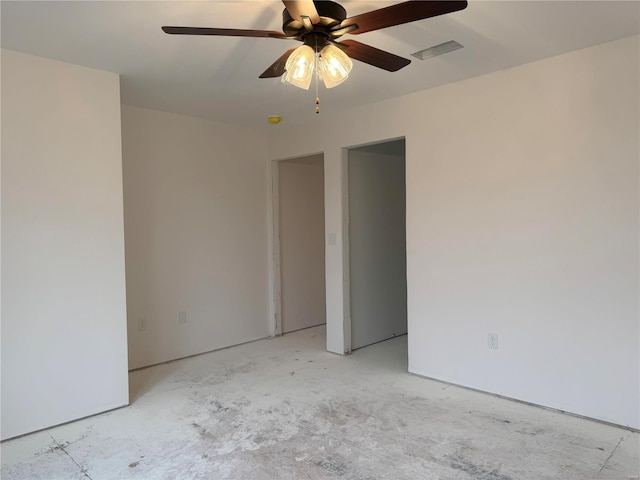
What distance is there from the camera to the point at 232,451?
2449mm

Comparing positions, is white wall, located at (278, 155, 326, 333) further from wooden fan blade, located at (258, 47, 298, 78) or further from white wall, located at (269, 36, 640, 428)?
wooden fan blade, located at (258, 47, 298, 78)

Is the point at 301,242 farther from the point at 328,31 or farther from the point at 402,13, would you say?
the point at 402,13

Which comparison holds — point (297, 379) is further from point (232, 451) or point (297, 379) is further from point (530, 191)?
point (530, 191)

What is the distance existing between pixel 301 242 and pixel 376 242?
1089 mm

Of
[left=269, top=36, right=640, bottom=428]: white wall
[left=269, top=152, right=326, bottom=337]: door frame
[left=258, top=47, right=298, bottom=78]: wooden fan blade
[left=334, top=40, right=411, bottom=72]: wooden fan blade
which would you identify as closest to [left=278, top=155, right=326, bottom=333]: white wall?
[left=269, top=152, right=326, bottom=337]: door frame

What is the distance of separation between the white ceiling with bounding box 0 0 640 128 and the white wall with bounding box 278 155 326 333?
Answer: 72.2 inches

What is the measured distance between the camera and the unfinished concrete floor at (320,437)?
2248 millimetres

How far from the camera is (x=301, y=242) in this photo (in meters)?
5.39

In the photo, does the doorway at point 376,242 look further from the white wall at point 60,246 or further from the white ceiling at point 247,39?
the white wall at point 60,246

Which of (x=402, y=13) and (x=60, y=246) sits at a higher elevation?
(x=402, y=13)

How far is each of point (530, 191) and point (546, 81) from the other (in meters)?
0.74

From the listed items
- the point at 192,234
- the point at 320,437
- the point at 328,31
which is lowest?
the point at 320,437

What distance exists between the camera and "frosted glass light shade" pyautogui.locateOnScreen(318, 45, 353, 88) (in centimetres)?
194

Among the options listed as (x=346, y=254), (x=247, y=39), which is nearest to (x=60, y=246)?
(x=247, y=39)
